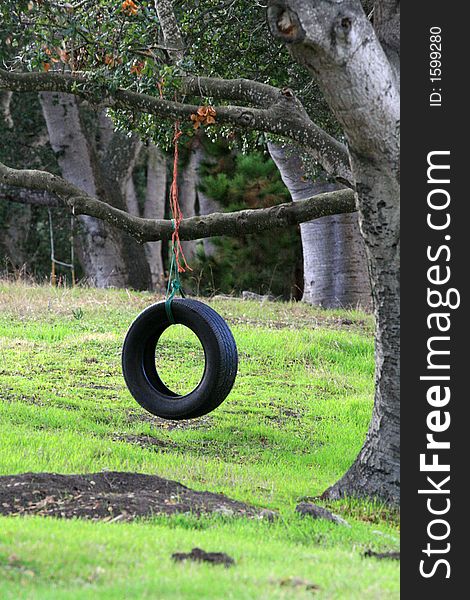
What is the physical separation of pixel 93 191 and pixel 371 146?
1345 centimetres

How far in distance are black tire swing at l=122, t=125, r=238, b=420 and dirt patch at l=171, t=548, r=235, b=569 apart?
3.02 m

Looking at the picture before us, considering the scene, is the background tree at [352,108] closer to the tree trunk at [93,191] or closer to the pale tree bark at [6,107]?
the tree trunk at [93,191]

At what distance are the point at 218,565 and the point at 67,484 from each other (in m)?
2.02

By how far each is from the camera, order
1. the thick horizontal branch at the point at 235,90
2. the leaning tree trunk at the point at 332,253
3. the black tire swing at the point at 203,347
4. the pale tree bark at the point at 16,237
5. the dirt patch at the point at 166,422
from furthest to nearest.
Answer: the pale tree bark at the point at 16,237
the leaning tree trunk at the point at 332,253
the dirt patch at the point at 166,422
the thick horizontal branch at the point at 235,90
the black tire swing at the point at 203,347

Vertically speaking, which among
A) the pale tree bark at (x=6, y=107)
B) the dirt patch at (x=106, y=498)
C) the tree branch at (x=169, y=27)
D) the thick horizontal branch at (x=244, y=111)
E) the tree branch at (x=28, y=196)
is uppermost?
the pale tree bark at (x=6, y=107)

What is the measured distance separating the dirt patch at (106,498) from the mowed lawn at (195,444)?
24 cm

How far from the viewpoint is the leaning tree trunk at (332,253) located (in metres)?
17.5

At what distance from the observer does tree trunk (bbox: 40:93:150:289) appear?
65.0 ft

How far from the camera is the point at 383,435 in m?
7.21

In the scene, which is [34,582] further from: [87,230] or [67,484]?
[87,230]

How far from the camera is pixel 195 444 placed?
9.55m

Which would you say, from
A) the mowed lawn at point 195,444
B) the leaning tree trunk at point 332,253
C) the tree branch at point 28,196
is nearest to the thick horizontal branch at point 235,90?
the mowed lawn at point 195,444

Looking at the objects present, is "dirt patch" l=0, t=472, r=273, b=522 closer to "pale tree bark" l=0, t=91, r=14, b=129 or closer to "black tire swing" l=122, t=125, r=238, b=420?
"black tire swing" l=122, t=125, r=238, b=420

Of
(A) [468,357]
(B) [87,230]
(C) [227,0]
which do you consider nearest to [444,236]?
(A) [468,357]
